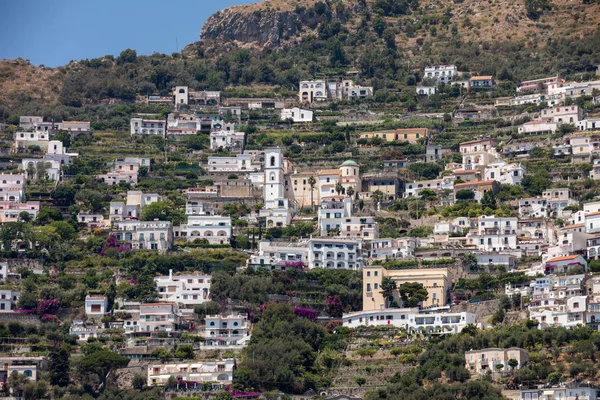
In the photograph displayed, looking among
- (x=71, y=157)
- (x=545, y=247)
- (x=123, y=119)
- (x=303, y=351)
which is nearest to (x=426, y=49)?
(x=123, y=119)

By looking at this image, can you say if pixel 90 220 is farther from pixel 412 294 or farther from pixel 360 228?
pixel 412 294

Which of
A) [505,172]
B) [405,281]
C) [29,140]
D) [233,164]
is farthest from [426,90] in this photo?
[405,281]

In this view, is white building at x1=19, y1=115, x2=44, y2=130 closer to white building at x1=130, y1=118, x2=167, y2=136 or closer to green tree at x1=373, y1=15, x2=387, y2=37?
white building at x1=130, y1=118, x2=167, y2=136

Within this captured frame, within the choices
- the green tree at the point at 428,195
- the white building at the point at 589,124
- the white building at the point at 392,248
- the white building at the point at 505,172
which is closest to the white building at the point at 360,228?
the white building at the point at 392,248

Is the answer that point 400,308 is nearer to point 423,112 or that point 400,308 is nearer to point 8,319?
point 8,319

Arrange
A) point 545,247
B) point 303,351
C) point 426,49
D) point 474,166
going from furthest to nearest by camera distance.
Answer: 1. point 426,49
2. point 474,166
3. point 545,247
4. point 303,351

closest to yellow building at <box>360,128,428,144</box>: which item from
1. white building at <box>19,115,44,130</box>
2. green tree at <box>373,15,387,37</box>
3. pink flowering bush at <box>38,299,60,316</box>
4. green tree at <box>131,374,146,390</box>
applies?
white building at <box>19,115,44,130</box>

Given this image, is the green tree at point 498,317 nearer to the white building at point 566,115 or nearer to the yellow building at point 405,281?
the yellow building at point 405,281
